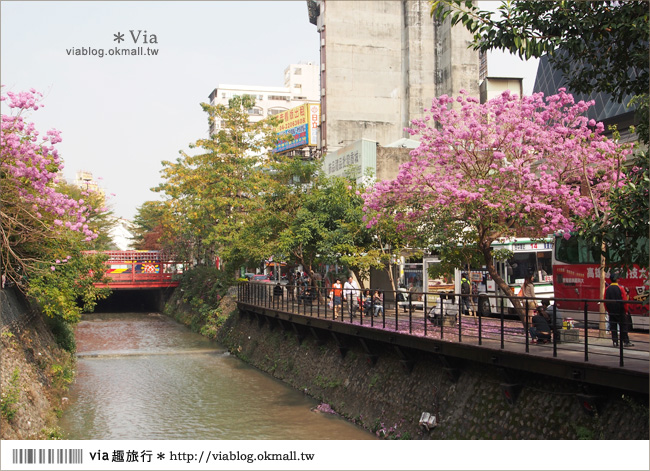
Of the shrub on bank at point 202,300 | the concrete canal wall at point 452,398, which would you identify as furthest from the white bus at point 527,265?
the shrub on bank at point 202,300

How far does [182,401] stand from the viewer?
19.8 meters

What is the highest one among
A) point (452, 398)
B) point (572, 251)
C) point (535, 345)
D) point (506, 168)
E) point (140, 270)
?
point (506, 168)

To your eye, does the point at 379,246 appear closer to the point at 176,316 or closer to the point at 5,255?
the point at 5,255

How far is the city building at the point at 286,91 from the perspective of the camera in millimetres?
101188

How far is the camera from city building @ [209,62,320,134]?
101 metres

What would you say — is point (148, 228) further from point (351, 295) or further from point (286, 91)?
point (351, 295)

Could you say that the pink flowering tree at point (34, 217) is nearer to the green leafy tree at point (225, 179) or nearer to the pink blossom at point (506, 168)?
the pink blossom at point (506, 168)

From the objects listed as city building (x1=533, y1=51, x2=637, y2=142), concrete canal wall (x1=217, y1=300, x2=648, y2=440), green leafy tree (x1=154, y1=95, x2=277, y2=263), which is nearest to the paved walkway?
concrete canal wall (x1=217, y1=300, x2=648, y2=440)

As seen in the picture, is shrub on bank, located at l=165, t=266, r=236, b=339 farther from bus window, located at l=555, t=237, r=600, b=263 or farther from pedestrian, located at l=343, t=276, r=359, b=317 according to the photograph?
bus window, located at l=555, t=237, r=600, b=263

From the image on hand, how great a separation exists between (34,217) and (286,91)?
92026 millimetres

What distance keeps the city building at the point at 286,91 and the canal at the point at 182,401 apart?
73445 millimetres

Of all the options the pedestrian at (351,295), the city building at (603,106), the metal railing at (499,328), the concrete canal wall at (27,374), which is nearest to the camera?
the metal railing at (499,328)

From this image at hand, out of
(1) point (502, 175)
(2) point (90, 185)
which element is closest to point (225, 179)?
(1) point (502, 175)

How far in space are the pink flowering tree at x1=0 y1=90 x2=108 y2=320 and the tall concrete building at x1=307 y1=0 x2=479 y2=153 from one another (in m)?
35.8
